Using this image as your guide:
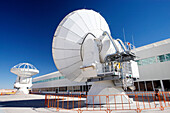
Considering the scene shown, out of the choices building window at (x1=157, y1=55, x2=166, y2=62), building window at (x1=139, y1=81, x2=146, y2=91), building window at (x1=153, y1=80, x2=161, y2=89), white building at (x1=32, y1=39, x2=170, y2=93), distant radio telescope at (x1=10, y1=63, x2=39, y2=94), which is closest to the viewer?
white building at (x1=32, y1=39, x2=170, y2=93)

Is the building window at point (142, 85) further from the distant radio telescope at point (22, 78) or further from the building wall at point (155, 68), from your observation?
the distant radio telescope at point (22, 78)

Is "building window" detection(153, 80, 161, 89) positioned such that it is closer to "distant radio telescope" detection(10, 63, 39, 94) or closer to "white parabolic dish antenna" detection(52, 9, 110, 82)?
"white parabolic dish antenna" detection(52, 9, 110, 82)

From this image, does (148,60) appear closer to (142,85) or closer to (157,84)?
(157,84)

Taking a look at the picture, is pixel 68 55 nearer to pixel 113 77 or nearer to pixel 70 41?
pixel 70 41

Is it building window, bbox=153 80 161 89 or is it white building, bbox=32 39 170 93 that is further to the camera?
building window, bbox=153 80 161 89

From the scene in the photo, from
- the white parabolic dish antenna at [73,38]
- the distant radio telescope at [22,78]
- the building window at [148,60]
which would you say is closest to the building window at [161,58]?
the building window at [148,60]

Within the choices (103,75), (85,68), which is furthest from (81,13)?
(103,75)

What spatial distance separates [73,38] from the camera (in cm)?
1170

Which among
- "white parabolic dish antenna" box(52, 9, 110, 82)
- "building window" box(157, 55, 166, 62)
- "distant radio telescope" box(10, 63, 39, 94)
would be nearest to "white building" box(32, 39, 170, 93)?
"building window" box(157, 55, 166, 62)

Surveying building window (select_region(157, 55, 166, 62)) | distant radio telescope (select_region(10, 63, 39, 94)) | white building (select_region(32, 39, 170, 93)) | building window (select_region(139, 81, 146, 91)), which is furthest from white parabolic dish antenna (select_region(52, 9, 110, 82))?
distant radio telescope (select_region(10, 63, 39, 94))

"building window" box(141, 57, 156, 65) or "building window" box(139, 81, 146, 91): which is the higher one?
"building window" box(141, 57, 156, 65)

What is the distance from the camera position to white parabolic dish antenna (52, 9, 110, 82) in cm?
1164

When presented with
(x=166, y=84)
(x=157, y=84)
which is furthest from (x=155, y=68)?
(x=166, y=84)

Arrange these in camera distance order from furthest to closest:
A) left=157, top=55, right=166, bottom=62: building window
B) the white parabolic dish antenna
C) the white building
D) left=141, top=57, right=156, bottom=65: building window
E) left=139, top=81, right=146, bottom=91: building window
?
left=139, top=81, right=146, bottom=91: building window → left=141, top=57, right=156, bottom=65: building window → left=157, top=55, right=166, bottom=62: building window → the white building → the white parabolic dish antenna
